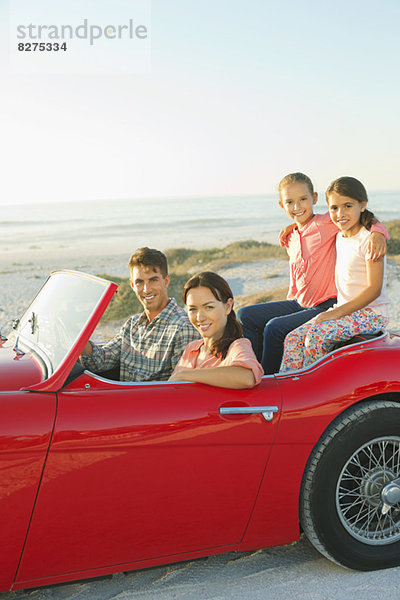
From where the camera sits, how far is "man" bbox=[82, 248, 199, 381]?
11.0 feet

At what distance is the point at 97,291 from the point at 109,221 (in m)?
56.8

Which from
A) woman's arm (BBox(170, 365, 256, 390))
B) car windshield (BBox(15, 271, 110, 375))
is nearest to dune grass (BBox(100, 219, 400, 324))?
car windshield (BBox(15, 271, 110, 375))

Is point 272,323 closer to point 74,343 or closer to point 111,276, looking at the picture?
point 74,343

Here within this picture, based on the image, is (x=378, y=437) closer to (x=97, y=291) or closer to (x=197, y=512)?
(x=197, y=512)

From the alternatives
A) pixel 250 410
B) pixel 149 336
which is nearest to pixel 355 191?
pixel 149 336

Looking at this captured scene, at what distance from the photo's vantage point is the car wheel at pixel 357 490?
9.62 ft

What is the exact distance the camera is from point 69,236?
162 ft

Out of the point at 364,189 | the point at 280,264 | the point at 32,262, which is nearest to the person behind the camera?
the point at 364,189

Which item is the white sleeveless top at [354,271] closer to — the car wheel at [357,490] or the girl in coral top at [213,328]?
the car wheel at [357,490]

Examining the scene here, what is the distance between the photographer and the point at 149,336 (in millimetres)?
3461

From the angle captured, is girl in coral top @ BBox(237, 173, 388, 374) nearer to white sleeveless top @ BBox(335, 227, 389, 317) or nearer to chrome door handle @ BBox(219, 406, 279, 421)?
white sleeveless top @ BBox(335, 227, 389, 317)

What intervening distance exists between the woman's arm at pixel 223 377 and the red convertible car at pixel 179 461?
5cm

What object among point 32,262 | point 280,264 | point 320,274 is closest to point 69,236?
point 32,262

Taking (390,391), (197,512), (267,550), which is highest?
(390,391)
